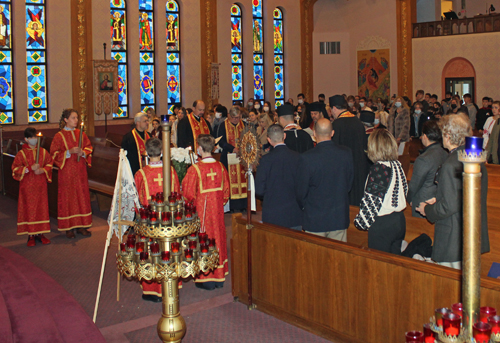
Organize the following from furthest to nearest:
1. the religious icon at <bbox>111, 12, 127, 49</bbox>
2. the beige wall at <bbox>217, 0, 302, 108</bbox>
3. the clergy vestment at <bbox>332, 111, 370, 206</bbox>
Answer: the beige wall at <bbox>217, 0, 302, 108</bbox>, the religious icon at <bbox>111, 12, 127, 49</bbox>, the clergy vestment at <bbox>332, 111, 370, 206</bbox>

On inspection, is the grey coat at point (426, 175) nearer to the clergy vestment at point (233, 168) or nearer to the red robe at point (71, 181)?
the red robe at point (71, 181)

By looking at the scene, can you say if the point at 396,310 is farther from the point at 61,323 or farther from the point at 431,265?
the point at 61,323

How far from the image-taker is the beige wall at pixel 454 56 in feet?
65.5

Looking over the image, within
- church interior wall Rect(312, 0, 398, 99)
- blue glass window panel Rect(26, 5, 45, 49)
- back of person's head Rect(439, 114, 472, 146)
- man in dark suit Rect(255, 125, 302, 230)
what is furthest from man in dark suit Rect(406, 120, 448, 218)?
church interior wall Rect(312, 0, 398, 99)

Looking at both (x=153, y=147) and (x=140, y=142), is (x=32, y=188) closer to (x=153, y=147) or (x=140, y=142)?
(x=140, y=142)

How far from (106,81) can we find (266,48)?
7087 mm

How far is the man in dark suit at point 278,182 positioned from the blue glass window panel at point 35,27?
12.8 m

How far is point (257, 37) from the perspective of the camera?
2131cm

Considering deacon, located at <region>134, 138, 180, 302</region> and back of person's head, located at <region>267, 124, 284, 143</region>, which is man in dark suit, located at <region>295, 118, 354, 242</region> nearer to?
back of person's head, located at <region>267, 124, 284, 143</region>

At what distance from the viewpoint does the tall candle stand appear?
119 inches

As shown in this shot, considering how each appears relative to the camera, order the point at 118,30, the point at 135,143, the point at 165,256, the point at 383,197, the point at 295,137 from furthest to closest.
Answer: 1. the point at 118,30
2. the point at 135,143
3. the point at 295,137
4. the point at 383,197
5. the point at 165,256

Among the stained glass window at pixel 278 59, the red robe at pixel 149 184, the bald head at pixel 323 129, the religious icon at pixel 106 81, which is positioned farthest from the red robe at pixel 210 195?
the stained glass window at pixel 278 59

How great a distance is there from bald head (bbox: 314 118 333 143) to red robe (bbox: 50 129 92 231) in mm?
4193

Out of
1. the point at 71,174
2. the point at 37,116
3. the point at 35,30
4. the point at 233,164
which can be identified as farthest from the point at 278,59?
the point at 71,174
